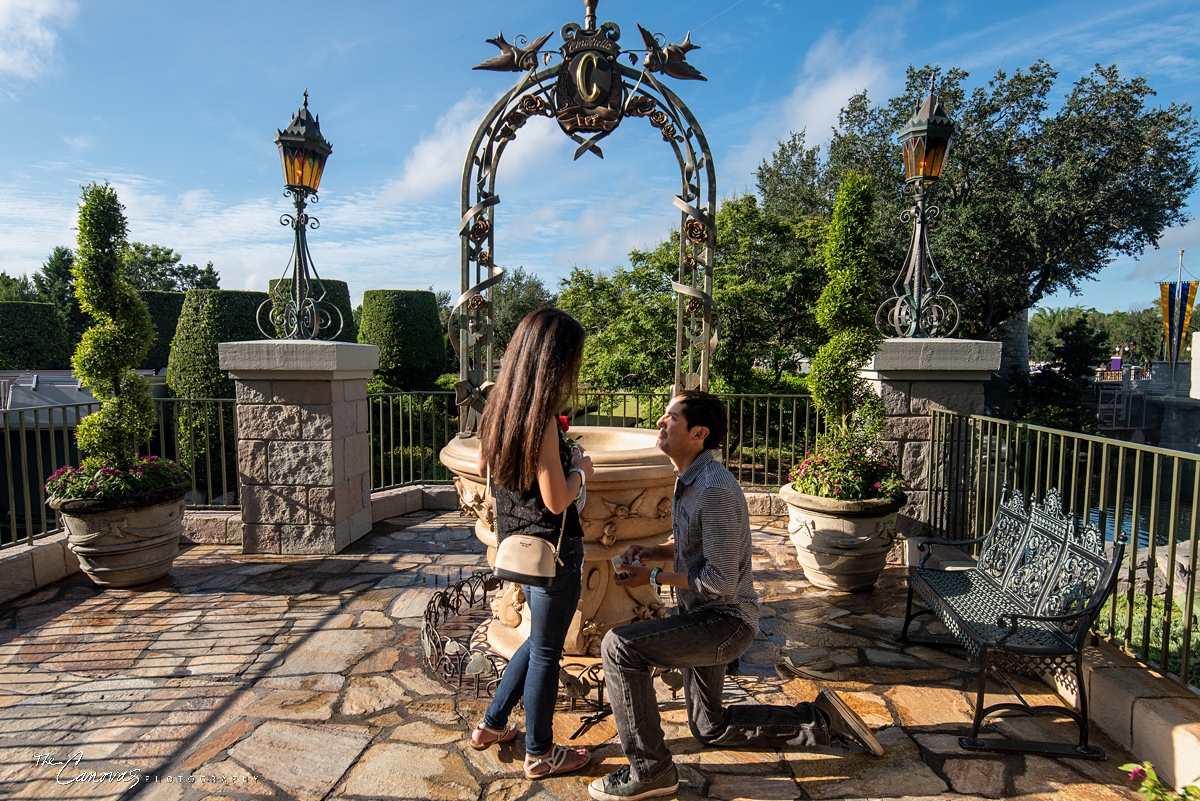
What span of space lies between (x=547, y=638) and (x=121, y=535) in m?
3.73

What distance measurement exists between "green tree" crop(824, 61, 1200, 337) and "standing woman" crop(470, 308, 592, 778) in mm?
17546

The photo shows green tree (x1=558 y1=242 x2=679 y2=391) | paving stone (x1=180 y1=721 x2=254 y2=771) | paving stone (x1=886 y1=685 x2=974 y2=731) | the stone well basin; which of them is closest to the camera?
paving stone (x1=180 y1=721 x2=254 y2=771)

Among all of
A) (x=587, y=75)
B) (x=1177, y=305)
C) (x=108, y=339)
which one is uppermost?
(x=1177, y=305)

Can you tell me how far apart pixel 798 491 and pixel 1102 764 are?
88.7 inches

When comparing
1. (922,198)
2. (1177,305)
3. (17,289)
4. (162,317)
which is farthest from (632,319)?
(17,289)

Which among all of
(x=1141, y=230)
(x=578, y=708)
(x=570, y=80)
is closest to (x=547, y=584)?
(x=578, y=708)

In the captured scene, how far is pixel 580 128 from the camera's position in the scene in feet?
11.9

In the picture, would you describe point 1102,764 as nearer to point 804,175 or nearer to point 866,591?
point 866,591

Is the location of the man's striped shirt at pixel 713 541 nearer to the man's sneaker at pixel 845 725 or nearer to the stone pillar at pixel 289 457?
the man's sneaker at pixel 845 725

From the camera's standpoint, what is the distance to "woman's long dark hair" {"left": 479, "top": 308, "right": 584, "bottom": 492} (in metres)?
2.15

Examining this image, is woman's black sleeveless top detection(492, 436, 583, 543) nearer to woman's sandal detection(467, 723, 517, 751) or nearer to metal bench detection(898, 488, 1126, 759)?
woman's sandal detection(467, 723, 517, 751)

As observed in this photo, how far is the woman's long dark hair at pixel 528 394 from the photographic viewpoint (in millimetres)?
2152

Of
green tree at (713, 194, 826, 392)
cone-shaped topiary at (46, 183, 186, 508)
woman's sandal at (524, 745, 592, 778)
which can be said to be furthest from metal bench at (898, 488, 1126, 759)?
green tree at (713, 194, 826, 392)

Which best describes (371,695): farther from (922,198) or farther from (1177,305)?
(1177,305)
